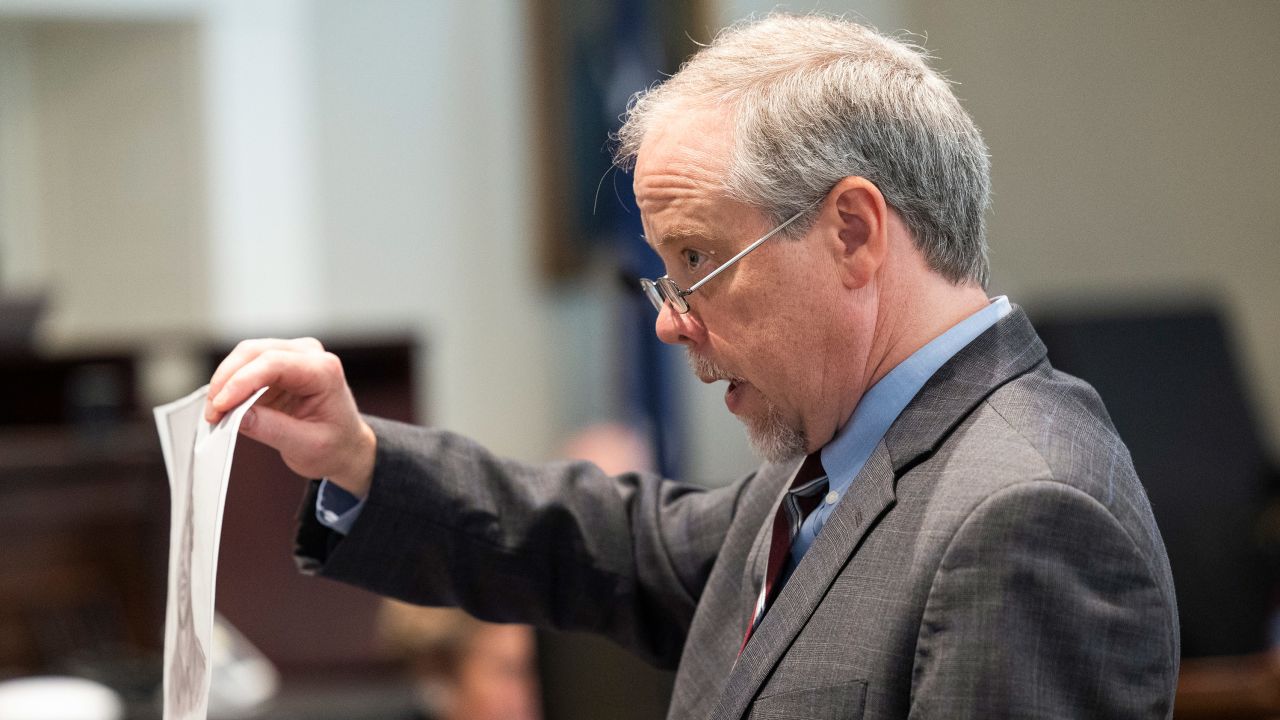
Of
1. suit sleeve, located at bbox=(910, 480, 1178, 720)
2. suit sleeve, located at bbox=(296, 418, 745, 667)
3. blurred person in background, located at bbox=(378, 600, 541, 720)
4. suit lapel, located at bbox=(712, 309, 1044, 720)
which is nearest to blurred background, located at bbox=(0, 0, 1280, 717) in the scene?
blurred person in background, located at bbox=(378, 600, 541, 720)

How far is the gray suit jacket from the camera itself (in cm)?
88

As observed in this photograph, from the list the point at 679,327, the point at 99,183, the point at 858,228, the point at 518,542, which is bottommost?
the point at 99,183

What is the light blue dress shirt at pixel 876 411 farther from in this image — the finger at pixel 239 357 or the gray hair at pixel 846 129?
the finger at pixel 239 357

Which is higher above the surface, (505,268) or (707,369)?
(707,369)

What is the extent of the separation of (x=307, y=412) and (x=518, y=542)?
253 millimetres

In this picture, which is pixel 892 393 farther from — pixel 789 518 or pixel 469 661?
pixel 469 661

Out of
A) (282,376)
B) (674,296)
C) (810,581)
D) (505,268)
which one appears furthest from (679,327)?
(505,268)

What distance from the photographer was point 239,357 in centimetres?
120

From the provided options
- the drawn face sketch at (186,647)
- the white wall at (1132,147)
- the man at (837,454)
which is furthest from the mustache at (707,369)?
the white wall at (1132,147)

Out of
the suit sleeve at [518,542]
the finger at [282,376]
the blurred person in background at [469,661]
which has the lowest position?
the blurred person in background at [469,661]

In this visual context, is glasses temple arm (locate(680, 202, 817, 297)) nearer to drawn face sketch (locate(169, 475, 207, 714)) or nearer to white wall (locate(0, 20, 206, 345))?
drawn face sketch (locate(169, 475, 207, 714))

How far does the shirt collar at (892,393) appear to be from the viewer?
3.59ft

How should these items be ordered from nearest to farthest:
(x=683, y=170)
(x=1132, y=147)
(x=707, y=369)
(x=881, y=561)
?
1. (x=881, y=561)
2. (x=683, y=170)
3. (x=707, y=369)
4. (x=1132, y=147)

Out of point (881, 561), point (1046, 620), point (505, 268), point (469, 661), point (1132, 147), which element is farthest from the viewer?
point (505, 268)
